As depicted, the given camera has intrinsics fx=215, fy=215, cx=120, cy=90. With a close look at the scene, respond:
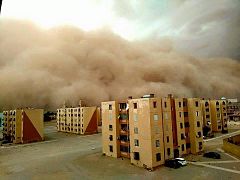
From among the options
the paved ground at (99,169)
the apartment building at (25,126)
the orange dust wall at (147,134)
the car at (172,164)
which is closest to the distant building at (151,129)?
the orange dust wall at (147,134)

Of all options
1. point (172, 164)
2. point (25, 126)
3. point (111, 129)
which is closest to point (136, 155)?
point (172, 164)

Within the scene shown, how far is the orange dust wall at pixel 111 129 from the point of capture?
26.2 meters

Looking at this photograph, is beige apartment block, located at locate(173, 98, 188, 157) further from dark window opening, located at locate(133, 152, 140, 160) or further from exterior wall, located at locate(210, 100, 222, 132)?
exterior wall, located at locate(210, 100, 222, 132)

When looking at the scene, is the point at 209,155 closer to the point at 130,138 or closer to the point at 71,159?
the point at 130,138

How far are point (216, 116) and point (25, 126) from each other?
39135 millimetres

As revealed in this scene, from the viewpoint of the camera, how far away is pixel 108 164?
2311 cm

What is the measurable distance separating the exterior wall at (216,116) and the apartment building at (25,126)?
3613 centimetres

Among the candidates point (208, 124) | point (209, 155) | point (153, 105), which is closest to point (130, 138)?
point (153, 105)

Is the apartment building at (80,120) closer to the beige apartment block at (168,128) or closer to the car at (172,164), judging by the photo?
the beige apartment block at (168,128)

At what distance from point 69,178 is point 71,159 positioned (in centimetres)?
715

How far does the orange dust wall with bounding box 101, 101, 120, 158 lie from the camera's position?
26.2m

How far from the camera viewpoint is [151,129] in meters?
21.6

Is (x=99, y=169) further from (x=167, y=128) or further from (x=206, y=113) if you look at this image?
(x=206, y=113)

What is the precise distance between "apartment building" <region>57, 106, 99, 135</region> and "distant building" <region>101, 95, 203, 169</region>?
74.8ft
